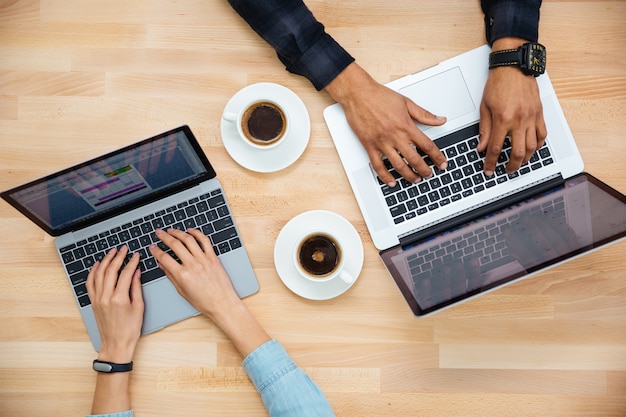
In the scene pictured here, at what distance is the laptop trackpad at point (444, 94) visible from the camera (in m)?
1.07

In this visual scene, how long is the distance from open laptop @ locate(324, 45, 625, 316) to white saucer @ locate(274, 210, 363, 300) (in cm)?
5

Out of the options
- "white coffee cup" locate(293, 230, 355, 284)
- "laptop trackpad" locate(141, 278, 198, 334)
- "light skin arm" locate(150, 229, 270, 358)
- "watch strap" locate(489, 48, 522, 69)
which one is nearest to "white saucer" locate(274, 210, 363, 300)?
"white coffee cup" locate(293, 230, 355, 284)

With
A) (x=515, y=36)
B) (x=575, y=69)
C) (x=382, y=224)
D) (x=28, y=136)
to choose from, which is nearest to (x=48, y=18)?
(x=28, y=136)

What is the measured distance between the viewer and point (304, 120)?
109 centimetres

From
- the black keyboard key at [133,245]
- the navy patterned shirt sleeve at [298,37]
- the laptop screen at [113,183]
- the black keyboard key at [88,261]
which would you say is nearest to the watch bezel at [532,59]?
the navy patterned shirt sleeve at [298,37]

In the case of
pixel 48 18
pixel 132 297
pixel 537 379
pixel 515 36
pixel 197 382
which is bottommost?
pixel 537 379

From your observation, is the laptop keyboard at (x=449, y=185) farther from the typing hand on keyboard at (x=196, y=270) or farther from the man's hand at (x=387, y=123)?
the typing hand on keyboard at (x=196, y=270)

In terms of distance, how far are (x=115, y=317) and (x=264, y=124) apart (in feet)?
1.64

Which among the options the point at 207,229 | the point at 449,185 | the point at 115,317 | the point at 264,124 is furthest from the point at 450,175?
the point at 115,317

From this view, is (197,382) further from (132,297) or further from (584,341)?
(584,341)

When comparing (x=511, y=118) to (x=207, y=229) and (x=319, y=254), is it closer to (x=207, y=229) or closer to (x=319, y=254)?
(x=319, y=254)

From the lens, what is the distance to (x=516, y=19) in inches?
41.1

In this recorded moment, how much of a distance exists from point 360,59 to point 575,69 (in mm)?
463

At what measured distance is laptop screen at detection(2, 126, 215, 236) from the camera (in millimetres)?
883
